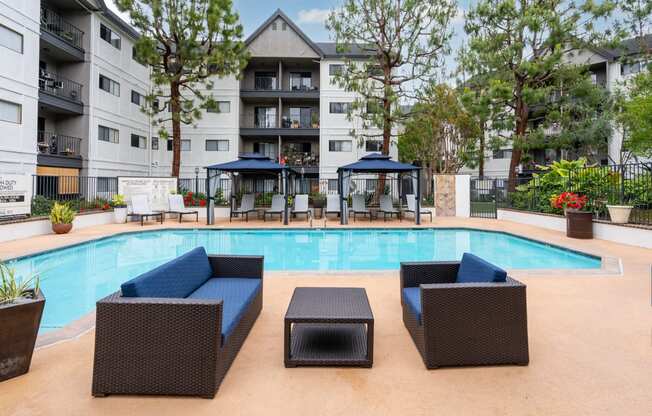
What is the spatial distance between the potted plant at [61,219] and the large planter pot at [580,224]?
14.4m

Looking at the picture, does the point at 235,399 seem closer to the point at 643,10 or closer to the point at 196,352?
the point at 196,352

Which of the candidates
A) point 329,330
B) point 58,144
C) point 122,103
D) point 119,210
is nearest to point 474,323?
point 329,330

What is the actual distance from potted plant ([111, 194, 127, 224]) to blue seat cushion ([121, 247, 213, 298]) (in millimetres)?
11989

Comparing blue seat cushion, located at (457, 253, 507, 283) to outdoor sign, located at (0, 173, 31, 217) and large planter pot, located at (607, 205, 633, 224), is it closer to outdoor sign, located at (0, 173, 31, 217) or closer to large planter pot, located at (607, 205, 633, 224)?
large planter pot, located at (607, 205, 633, 224)

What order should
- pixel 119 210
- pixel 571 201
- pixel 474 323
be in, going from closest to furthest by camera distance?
pixel 474 323, pixel 571 201, pixel 119 210

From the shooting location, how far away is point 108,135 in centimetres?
2025

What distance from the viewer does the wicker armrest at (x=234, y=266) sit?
4105 mm

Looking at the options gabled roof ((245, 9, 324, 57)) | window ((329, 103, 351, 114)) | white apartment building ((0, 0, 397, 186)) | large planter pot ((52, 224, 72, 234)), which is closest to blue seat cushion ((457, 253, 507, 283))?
large planter pot ((52, 224, 72, 234))

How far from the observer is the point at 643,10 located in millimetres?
17531

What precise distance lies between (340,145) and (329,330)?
873 inches

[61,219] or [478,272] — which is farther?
[61,219]

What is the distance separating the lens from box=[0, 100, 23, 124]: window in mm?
14414

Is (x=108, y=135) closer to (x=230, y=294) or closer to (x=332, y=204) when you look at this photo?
(x=332, y=204)

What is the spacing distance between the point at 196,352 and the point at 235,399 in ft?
1.34
